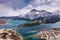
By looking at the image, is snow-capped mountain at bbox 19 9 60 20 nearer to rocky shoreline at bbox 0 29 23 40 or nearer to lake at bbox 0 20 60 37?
lake at bbox 0 20 60 37

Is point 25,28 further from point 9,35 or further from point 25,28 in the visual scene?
point 9,35

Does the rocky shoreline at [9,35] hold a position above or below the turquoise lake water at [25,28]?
below

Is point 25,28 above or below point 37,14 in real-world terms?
below

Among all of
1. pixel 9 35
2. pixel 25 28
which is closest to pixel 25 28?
pixel 25 28

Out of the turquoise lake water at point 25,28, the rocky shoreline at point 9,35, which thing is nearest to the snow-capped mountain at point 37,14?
the turquoise lake water at point 25,28

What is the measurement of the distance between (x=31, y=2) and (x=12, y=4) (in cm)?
25

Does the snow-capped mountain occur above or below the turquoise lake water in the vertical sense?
above

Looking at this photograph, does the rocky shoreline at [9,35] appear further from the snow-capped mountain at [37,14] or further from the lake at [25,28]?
the snow-capped mountain at [37,14]

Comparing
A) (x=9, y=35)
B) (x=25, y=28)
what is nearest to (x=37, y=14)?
(x=25, y=28)

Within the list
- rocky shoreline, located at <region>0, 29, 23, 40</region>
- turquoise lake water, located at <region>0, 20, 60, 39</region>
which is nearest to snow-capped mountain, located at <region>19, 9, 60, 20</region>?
turquoise lake water, located at <region>0, 20, 60, 39</region>

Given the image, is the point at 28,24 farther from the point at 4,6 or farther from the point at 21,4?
the point at 4,6

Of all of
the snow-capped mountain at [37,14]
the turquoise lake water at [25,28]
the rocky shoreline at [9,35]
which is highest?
the snow-capped mountain at [37,14]

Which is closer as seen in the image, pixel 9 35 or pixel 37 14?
pixel 9 35

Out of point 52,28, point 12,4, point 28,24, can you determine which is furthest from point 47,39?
point 12,4
